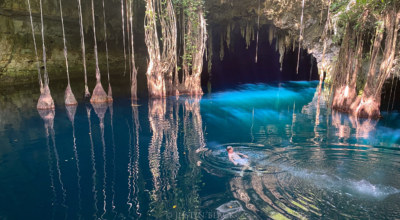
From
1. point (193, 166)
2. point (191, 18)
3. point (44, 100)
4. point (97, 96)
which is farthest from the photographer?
point (191, 18)

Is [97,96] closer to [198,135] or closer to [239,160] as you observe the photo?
[198,135]

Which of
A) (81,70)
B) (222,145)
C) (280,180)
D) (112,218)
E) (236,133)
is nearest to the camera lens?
(112,218)

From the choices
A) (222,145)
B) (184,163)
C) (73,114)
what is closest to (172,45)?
(73,114)

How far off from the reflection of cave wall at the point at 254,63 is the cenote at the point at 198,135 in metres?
7.04

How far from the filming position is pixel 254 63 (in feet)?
108

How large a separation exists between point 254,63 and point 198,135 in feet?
84.1

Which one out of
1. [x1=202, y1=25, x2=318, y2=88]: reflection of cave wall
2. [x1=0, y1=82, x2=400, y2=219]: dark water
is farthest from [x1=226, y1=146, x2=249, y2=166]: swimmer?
[x1=202, y1=25, x2=318, y2=88]: reflection of cave wall

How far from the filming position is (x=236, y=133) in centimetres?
895

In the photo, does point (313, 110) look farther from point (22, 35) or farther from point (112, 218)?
point (22, 35)

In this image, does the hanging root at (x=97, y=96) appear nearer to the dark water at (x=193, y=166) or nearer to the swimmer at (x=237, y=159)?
the dark water at (x=193, y=166)

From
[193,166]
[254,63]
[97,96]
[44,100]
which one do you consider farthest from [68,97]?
[254,63]

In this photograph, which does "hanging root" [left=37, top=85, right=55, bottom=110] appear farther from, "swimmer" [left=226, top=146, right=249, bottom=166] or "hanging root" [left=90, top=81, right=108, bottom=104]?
"swimmer" [left=226, top=146, right=249, bottom=166]

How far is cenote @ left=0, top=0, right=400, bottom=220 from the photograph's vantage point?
4895mm

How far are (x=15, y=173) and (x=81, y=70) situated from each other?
16820 mm
